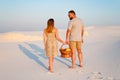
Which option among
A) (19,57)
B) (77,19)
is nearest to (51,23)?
(77,19)

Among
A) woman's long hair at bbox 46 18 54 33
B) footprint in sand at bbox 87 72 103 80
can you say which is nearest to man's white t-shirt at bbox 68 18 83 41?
woman's long hair at bbox 46 18 54 33

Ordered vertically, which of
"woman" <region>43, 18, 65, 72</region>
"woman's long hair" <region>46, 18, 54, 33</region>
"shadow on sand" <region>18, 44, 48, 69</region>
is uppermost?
"woman's long hair" <region>46, 18, 54, 33</region>

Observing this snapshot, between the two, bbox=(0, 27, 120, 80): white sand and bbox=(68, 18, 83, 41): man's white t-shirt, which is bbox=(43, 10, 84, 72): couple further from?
bbox=(0, 27, 120, 80): white sand

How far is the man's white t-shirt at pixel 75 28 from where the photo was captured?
962 centimetres

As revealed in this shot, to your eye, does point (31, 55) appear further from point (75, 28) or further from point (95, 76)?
point (95, 76)

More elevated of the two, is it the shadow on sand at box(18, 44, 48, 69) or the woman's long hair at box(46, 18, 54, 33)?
the woman's long hair at box(46, 18, 54, 33)

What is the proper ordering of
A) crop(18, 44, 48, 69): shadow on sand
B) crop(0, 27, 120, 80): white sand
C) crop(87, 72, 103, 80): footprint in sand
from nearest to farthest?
crop(87, 72, 103, 80): footprint in sand
crop(0, 27, 120, 80): white sand
crop(18, 44, 48, 69): shadow on sand

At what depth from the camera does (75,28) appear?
9.68m

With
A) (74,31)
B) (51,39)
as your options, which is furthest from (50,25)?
(74,31)

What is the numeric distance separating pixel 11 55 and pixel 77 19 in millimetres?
4656

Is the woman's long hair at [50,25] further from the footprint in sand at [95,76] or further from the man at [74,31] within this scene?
the footprint in sand at [95,76]

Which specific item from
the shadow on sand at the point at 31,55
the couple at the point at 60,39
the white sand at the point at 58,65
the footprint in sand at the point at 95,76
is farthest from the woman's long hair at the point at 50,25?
the footprint in sand at the point at 95,76

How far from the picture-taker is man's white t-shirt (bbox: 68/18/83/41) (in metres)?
9.62

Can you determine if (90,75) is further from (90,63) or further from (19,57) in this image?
(19,57)
